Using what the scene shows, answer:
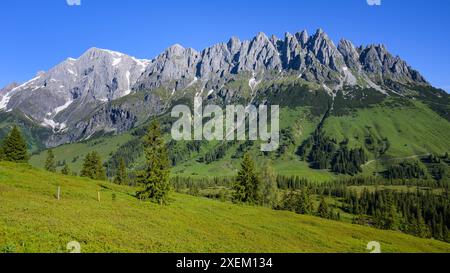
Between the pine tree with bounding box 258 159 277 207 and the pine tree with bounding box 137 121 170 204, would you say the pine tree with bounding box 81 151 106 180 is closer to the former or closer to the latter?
the pine tree with bounding box 258 159 277 207

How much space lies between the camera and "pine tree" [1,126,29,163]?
333 feet

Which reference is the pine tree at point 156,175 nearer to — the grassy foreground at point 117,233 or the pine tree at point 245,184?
the grassy foreground at point 117,233

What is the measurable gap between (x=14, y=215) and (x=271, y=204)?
99.5m

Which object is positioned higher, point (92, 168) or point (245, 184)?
point (92, 168)

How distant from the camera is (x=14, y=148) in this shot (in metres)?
103

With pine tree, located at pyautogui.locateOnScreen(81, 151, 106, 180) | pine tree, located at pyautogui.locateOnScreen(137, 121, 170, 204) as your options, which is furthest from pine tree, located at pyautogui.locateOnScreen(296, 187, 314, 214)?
pine tree, located at pyautogui.locateOnScreen(137, 121, 170, 204)

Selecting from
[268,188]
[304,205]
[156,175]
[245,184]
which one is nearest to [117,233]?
[156,175]

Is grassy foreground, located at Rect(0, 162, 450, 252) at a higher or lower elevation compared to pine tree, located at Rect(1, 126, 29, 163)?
lower

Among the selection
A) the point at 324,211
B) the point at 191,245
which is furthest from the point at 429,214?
the point at 191,245

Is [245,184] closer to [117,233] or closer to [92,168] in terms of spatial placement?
[92,168]

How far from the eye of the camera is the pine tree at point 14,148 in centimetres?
10138

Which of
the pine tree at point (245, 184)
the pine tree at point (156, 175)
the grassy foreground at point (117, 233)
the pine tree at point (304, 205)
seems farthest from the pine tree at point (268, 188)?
the grassy foreground at point (117, 233)

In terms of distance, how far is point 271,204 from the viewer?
122625mm

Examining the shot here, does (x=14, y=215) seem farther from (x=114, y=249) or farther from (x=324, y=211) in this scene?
(x=324, y=211)
